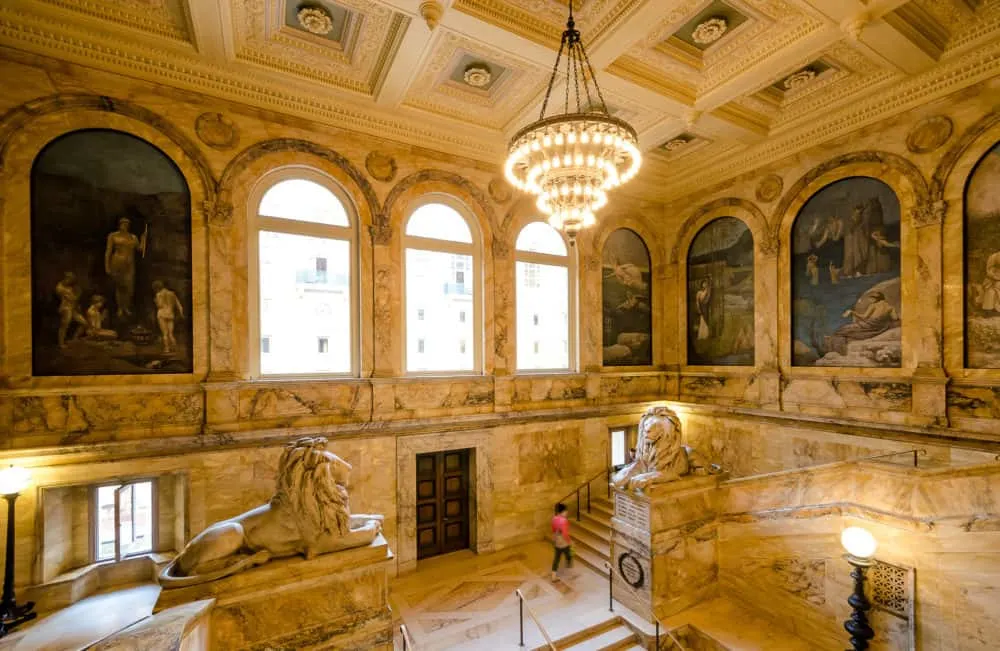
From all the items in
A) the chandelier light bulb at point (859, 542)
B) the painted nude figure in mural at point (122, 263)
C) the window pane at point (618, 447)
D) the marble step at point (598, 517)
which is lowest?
the marble step at point (598, 517)

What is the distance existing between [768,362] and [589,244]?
14.8 ft

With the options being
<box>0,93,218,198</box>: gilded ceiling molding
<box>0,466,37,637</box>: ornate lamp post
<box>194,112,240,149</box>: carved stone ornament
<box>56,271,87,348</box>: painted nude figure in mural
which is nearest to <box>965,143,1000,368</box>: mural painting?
<box>194,112,240,149</box>: carved stone ornament

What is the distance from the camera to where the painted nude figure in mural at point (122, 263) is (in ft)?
19.6

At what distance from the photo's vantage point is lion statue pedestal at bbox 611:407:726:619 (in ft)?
19.9

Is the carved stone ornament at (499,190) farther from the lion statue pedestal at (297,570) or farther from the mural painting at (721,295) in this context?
the lion statue pedestal at (297,570)

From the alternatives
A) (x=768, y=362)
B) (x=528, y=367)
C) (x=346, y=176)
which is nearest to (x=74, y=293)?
(x=346, y=176)

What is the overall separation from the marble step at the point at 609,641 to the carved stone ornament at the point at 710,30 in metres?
8.47

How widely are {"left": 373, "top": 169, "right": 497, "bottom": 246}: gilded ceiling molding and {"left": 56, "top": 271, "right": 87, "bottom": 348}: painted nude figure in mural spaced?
4175 mm

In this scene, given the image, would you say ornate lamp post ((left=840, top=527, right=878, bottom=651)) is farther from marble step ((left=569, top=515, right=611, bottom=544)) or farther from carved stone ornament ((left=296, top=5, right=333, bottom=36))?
carved stone ornament ((left=296, top=5, right=333, bottom=36))

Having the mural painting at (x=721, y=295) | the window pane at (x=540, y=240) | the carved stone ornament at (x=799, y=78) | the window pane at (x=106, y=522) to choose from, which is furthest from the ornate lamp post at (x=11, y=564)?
the carved stone ornament at (x=799, y=78)

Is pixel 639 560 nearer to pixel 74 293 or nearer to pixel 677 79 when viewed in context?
pixel 677 79

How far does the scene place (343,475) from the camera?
4.45 meters

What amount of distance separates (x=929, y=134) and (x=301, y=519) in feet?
34.3

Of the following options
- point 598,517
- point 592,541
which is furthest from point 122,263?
point 598,517
